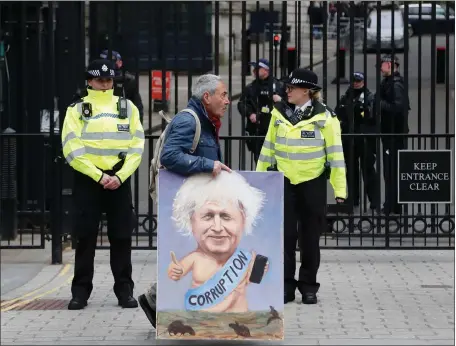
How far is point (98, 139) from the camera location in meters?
9.23

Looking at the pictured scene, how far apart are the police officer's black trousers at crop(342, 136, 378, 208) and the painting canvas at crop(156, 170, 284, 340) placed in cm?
461

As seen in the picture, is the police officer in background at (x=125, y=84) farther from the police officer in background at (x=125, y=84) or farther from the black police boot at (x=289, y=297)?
the black police boot at (x=289, y=297)

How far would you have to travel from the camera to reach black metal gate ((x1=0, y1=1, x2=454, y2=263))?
12031 millimetres

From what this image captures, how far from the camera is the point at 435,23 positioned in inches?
477

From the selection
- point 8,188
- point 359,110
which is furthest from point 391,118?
point 8,188

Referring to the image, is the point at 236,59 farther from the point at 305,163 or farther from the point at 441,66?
the point at 305,163

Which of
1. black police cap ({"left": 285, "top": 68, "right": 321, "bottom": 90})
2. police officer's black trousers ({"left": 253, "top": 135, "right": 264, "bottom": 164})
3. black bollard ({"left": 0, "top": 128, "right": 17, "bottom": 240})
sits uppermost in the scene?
black police cap ({"left": 285, "top": 68, "right": 321, "bottom": 90})

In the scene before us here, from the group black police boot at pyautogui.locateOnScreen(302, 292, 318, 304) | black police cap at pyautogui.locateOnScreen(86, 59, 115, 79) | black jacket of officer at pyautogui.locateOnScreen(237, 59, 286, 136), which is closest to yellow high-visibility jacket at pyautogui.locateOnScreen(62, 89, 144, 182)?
black police cap at pyautogui.locateOnScreen(86, 59, 115, 79)

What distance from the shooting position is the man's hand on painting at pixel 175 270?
771 cm

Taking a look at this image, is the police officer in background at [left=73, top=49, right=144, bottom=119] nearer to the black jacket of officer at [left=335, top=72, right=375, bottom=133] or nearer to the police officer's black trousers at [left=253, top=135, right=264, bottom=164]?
the police officer's black trousers at [left=253, top=135, right=264, bottom=164]

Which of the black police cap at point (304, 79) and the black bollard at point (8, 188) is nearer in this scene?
the black police cap at point (304, 79)

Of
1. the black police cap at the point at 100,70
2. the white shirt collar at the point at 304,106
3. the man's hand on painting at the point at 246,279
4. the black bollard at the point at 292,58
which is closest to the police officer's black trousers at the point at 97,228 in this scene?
the black police cap at the point at 100,70

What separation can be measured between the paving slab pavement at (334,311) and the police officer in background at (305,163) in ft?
1.19

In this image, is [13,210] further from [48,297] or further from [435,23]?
[435,23]
